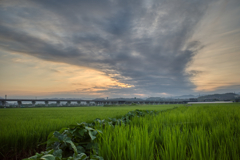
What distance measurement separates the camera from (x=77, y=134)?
192cm

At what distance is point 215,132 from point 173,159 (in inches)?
49.1

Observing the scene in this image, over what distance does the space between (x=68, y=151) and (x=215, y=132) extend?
2.29 meters

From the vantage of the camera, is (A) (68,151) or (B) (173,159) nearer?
(B) (173,159)

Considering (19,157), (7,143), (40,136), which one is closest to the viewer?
(19,157)

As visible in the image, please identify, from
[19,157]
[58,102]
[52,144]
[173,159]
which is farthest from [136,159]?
[58,102]

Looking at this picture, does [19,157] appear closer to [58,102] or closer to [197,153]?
[197,153]

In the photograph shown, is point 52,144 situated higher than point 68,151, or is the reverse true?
point 52,144

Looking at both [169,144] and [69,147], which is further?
[69,147]

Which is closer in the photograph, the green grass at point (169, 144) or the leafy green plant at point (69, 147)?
the leafy green plant at point (69, 147)

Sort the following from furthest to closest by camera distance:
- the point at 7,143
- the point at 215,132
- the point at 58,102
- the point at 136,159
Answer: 1. the point at 58,102
2. the point at 7,143
3. the point at 215,132
4. the point at 136,159

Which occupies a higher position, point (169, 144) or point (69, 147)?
point (169, 144)

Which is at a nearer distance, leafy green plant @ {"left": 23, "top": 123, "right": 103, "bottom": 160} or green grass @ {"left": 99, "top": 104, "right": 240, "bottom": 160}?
leafy green plant @ {"left": 23, "top": 123, "right": 103, "bottom": 160}

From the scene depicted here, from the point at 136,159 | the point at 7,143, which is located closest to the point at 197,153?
the point at 136,159

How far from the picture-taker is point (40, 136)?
10.0 ft
